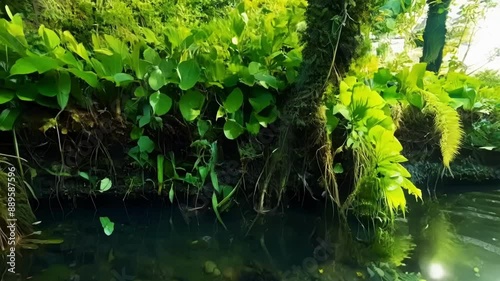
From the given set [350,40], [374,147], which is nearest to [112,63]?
[350,40]

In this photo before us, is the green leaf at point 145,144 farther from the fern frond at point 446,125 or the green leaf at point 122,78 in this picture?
the fern frond at point 446,125

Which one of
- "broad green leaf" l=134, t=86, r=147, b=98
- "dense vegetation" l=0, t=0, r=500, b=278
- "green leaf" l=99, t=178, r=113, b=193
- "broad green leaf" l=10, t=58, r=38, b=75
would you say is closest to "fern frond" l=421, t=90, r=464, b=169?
"dense vegetation" l=0, t=0, r=500, b=278

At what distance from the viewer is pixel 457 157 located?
2172mm

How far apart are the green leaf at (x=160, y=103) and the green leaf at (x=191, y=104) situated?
0.20 ft

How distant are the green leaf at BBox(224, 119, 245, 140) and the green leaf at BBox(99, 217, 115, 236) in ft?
1.79

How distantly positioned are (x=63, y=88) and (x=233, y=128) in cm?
64

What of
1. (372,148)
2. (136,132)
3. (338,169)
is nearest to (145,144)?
(136,132)

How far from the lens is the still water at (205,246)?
1.23 meters

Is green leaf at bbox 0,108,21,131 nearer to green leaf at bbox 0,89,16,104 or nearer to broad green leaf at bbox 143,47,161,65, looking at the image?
green leaf at bbox 0,89,16,104

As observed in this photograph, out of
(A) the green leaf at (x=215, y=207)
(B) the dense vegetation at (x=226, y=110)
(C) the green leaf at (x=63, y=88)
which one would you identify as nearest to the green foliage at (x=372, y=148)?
(B) the dense vegetation at (x=226, y=110)

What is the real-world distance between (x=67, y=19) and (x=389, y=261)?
1.69m

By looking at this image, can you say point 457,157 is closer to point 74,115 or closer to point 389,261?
point 389,261

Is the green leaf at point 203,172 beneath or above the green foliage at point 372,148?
beneath

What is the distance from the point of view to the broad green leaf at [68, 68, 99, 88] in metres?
1.52
